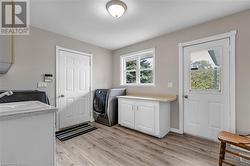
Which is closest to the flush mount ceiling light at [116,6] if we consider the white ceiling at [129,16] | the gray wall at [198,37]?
the white ceiling at [129,16]

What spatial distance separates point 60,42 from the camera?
11.4 ft

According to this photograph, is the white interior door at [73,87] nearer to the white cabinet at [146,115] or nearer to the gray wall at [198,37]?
the white cabinet at [146,115]

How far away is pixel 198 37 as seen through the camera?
287 cm

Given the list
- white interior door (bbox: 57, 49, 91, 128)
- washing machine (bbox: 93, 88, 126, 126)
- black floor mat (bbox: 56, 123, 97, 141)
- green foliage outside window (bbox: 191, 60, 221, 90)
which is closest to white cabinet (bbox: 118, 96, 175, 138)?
washing machine (bbox: 93, 88, 126, 126)

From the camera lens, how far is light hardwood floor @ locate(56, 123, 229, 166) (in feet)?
6.70

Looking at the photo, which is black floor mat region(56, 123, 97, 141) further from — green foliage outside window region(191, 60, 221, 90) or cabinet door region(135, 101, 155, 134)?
green foliage outside window region(191, 60, 221, 90)

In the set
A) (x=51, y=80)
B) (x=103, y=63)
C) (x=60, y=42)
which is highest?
(x=60, y=42)

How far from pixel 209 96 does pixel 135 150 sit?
1.79 metres

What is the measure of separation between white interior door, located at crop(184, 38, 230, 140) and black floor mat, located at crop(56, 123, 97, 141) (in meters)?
2.35

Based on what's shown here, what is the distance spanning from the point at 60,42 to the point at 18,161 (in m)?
2.88

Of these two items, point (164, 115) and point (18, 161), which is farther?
point (164, 115)

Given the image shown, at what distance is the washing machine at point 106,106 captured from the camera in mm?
3775

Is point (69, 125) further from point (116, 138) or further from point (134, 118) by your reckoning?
point (134, 118)

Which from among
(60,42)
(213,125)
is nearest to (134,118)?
(213,125)
